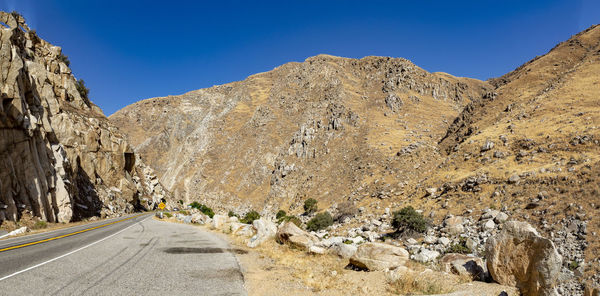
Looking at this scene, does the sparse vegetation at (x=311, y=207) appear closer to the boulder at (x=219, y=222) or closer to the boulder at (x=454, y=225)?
the boulder at (x=219, y=222)

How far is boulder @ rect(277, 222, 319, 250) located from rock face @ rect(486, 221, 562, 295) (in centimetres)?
736

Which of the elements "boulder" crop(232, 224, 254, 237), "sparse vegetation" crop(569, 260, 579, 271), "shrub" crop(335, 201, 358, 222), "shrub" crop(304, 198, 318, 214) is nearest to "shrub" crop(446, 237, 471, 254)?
"sparse vegetation" crop(569, 260, 579, 271)

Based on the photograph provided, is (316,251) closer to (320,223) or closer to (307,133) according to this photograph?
(320,223)

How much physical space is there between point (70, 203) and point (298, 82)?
8767 centimetres

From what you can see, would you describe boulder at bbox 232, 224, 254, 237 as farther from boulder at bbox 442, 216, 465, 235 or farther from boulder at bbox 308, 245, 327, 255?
boulder at bbox 442, 216, 465, 235

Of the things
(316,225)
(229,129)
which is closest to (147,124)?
(229,129)

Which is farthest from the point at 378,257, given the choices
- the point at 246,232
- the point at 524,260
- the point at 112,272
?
the point at 246,232

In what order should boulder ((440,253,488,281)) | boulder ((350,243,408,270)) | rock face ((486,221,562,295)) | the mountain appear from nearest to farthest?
1. rock face ((486,221,562,295))
2. boulder ((440,253,488,281))
3. boulder ((350,243,408,270))
4. the mountain

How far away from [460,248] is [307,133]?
6027 centimetres

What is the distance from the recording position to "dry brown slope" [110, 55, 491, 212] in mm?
56625

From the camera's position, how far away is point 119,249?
10.9m

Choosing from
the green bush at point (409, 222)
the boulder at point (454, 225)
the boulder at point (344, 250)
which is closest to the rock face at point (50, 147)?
the boulder at point (344, 250)

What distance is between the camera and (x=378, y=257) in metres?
10.1

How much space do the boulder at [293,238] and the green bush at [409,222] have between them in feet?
40.7
